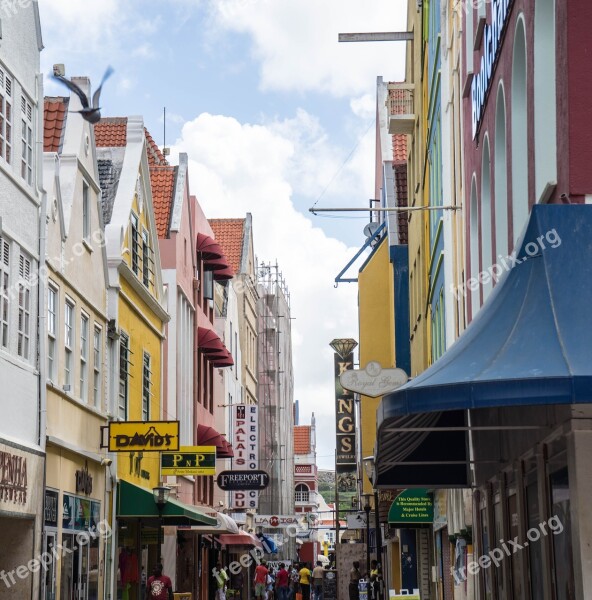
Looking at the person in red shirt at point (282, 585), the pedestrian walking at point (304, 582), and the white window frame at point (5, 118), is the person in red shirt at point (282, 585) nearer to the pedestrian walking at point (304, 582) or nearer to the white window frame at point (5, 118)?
the pedestrian walking at point (304, 582)

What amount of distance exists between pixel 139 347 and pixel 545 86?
19.6 meters

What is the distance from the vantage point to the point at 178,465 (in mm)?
28062

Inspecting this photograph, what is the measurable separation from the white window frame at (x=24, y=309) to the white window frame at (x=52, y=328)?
1.31 meters

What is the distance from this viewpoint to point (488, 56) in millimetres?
12672

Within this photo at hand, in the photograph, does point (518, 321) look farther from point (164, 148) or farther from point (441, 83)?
point (164, 148)

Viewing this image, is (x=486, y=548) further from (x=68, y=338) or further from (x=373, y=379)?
(x=68, y=338)

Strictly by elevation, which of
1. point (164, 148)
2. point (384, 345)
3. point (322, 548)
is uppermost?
point (164, 148)

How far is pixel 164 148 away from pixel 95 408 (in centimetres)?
2162

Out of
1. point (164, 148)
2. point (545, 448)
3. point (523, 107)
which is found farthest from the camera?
point (164, 148)

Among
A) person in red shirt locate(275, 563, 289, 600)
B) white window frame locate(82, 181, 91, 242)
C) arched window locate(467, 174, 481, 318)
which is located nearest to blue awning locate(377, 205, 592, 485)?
arched window locate(467, 174, 481, 318)

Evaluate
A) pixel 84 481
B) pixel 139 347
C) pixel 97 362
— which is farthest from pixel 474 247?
pixel 139 347

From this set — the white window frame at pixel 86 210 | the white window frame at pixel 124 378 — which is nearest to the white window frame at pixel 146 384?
the white window frame at pixel 124 378

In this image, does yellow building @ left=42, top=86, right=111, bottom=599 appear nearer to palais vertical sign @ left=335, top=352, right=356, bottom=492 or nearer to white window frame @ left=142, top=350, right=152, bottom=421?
white window frame @ left=142, top=350, right=152, bottom=421

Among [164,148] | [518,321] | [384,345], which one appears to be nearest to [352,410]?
[384,345]
